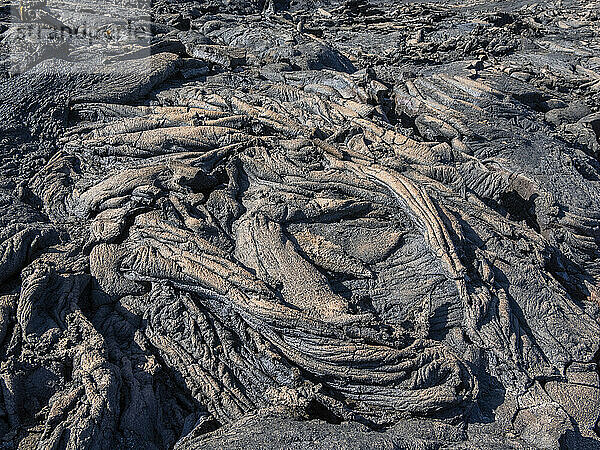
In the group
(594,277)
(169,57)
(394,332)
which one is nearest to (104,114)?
(169,57)

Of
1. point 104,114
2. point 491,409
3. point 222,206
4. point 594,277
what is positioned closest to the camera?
point 491,409

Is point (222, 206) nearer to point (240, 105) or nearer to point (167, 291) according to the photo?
point (167, 291)

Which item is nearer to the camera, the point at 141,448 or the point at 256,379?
the point at 141,448

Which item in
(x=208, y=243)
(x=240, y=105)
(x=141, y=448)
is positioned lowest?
(x=141, y=448)

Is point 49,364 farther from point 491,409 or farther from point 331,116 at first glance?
point 331,116

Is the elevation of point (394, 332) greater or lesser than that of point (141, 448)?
greater

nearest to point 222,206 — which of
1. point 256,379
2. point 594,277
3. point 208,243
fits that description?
point 208,243

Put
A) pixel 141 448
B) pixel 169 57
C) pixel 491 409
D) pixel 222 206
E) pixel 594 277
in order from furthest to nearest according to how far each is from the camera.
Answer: pixel 169 57
pixel 594 277
pixel 222 206
pixel 491 409
pixel 141 448
